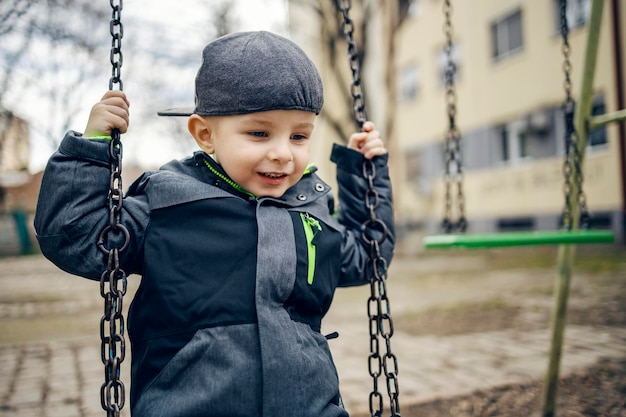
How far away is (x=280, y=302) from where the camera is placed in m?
1.60

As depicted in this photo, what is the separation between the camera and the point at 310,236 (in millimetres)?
1728

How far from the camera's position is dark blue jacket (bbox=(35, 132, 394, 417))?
1502 mm

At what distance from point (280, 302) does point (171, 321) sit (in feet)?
0.97

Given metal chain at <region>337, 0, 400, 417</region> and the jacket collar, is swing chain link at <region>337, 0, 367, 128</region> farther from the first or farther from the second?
the jacket collar

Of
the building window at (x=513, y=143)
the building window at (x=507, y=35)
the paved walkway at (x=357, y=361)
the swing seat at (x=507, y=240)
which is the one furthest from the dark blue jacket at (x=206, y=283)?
the building window at (x=507, y=35)

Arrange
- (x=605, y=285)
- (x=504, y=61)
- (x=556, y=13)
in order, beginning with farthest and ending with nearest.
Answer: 1. (x=504, y=61)
2. (x=556, y=13)
3. (x=605, y=285)

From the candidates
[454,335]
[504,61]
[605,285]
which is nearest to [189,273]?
[454,335]

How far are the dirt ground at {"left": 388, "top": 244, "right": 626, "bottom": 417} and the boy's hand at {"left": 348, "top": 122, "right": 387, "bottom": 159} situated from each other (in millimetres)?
1817

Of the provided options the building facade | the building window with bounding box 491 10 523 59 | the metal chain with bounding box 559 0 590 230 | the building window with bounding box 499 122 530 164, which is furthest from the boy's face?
the building window with bounding box 491 10 523 59

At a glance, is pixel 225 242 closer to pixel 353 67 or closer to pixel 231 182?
pixel 231 182

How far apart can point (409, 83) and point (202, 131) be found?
60.4 feet

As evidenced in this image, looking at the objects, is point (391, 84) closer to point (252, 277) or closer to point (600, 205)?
point (600, 205)

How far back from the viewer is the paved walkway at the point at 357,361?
3.48 meters

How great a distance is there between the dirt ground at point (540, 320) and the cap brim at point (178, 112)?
2202 millimetres
